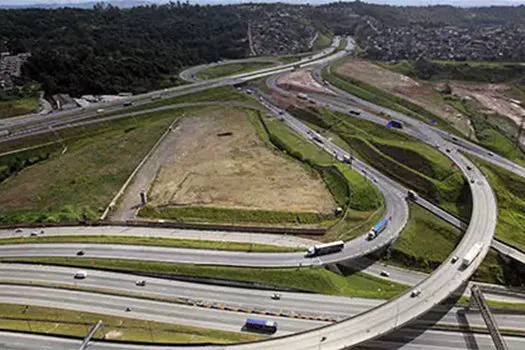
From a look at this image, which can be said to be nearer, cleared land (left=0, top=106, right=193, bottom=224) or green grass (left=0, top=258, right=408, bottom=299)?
green grass (left=0, top=258, right=408, bottom=299)

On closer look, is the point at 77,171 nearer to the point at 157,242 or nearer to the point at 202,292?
the point at 157,242

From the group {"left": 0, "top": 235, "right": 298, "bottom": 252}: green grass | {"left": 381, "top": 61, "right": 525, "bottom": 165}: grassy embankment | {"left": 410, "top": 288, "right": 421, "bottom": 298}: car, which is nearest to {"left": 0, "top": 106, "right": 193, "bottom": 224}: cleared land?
{"left": 0, "top": 235, "right": 298, "bottom": 252}: green grass

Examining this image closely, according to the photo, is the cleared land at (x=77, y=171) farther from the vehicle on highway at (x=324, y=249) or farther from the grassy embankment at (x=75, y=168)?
the vehicle on highway at (x=324, y=249)

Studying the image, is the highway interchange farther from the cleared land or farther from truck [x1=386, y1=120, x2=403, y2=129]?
truck [x1=386, y1=120, x2=403, y2=129]

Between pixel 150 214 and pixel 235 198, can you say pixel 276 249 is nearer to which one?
pixel 235 198

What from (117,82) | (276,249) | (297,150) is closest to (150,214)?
(276,249)

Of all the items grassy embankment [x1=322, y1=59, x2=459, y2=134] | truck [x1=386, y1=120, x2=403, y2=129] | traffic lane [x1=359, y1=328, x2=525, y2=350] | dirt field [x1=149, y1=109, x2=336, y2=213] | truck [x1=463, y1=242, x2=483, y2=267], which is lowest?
traffic lane [x1=359, y1=328, x2=525, y2=350]

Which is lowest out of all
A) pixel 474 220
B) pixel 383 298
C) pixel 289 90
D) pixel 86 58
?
pixel 383 298

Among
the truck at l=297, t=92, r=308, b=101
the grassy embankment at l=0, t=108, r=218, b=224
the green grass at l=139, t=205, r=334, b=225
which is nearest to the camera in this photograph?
the green grass at l=139, t=205, r=334, b=225
